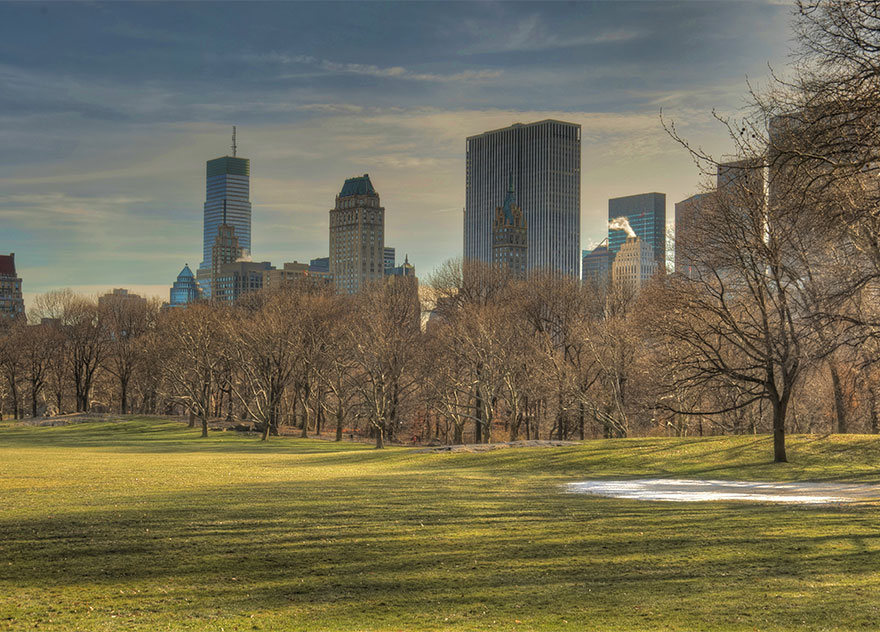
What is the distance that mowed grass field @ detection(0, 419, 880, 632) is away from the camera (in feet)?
33.3

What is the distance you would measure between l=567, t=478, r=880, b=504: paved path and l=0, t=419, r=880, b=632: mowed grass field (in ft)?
4.86

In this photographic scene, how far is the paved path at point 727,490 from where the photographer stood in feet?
70.2

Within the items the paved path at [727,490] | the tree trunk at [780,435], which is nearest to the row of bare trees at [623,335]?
the tree trunk at [780,435]

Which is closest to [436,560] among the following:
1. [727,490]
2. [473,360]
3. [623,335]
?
[727,490]

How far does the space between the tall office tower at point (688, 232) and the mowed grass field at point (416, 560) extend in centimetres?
1366

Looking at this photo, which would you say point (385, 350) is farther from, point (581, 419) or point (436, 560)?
point (436, 560)

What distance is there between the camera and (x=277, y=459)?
4262 centimetres

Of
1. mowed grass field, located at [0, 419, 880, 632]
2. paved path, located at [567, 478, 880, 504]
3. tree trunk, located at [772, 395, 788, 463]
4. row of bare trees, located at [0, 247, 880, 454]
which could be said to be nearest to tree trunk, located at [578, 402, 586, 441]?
row of bare trees, located at [0, 247, 880, 454]

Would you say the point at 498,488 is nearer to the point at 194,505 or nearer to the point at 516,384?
the point at 194,505

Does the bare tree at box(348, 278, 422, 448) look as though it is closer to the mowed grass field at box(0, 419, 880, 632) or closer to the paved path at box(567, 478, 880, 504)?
the paved path at box(567, 478, 880, 504)

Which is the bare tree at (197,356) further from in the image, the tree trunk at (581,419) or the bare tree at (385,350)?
the tree trunk at (581,419)

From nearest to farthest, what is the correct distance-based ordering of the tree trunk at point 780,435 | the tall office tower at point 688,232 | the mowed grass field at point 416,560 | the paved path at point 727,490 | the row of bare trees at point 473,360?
the mowed grass field at point 416,560 → the paved path at point 727,490 → the tree trunk at point 780,435 → the tall office tower at point 688,232 → the row of bare trees at point 473,360

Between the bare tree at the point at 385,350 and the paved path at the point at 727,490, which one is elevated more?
the bare tree at the point at 385,350

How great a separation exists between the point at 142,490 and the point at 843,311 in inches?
1004
